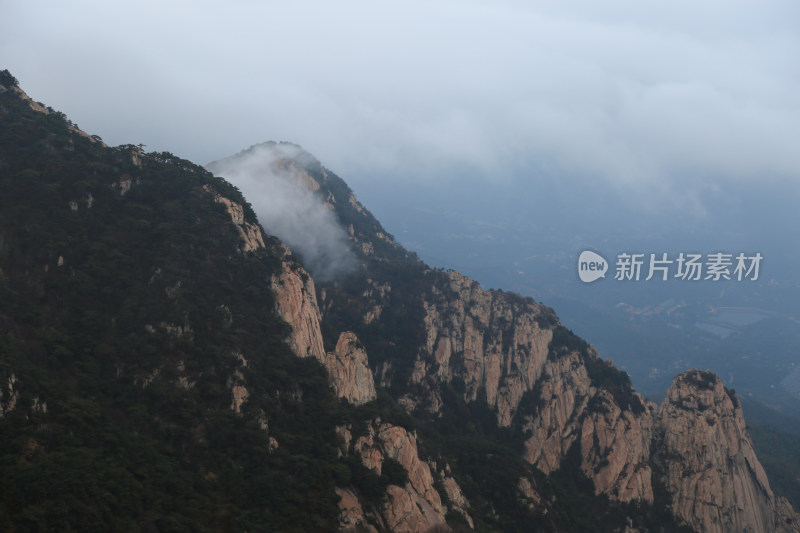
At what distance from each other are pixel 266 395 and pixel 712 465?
58591 mm

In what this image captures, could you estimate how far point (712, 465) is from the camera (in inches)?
3017

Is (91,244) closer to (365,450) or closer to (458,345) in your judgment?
(365,450)

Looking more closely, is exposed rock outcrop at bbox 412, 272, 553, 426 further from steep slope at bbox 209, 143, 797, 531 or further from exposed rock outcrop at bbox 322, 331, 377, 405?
exposed rock outcrop at bbox 322, 331, 377, 405

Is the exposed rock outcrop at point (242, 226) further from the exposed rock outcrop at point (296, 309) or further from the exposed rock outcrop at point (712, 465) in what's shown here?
the exposed rock outcrop at point (712, 465)

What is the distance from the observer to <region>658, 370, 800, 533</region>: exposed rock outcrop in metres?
74.4

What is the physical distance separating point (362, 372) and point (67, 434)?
2912 centimetres

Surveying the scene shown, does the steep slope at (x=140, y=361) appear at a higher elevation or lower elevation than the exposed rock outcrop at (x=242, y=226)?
lower

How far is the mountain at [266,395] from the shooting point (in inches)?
1561

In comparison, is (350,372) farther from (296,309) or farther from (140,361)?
(140,361)

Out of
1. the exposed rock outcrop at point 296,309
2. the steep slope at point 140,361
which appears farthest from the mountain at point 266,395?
the exposed rock outcrop at point 296,309

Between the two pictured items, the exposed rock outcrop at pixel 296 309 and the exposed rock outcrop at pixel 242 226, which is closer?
the exposed rock outcrop at pixel 296 309

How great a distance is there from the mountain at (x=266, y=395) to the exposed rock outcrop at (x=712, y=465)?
286 millimetres

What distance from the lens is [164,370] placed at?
47812 mm

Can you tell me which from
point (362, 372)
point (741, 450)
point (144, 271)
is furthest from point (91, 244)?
point (741, 450)
